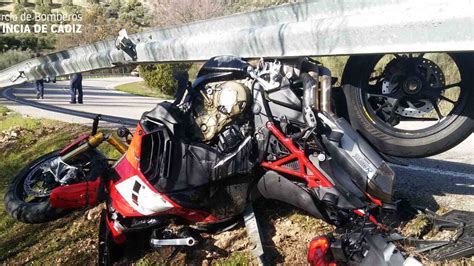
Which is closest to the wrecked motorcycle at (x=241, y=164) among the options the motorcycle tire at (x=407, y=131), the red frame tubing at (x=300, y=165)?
the red frame tubing at (x=300, y=165)

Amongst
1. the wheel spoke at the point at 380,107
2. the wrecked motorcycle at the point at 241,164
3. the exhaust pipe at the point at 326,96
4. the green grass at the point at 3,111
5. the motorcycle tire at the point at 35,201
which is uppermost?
the exhaust pipe at the point at 326,96

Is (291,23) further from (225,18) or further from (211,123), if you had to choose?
(211,123)

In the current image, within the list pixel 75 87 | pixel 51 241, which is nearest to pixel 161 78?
pixel 75 87

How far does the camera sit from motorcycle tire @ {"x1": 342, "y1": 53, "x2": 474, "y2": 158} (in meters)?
3.18

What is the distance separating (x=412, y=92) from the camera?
3.39 meters

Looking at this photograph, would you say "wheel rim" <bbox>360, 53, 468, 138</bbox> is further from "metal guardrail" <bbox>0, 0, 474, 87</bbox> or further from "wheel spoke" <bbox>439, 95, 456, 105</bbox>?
"metal guardrail" <bbox>0, 0, 474, 87</bbox>

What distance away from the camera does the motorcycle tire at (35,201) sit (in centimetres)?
424

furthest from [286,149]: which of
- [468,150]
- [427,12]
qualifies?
[468,150]

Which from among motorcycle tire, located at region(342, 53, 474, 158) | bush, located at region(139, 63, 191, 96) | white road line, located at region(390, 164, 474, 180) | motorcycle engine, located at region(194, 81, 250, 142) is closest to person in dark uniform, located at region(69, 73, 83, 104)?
bush, located at region(139, 63, 191, 96)

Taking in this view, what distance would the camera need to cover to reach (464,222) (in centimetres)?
318

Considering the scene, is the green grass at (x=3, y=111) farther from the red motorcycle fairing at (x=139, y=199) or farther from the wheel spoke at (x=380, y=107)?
the wheel spoke at (x=380, y=107)

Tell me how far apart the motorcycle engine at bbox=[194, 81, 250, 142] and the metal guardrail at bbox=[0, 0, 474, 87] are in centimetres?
26

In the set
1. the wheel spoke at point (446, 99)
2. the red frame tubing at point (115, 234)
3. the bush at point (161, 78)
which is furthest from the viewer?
the bush at point (161, 78)

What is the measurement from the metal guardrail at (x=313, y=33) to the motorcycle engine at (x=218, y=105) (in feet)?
0.86
